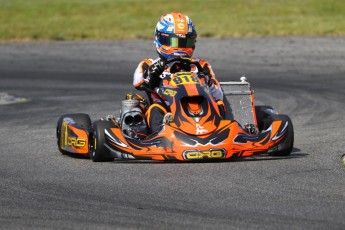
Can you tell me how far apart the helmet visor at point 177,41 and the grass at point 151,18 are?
1436 cm

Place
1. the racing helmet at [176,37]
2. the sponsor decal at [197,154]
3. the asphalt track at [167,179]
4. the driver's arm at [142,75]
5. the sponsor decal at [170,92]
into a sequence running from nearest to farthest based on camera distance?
the asphalt track at [167,179], the sponsor decal at [197,154], the sponsor decal at [170,92], the driver's arm at [142,75], the racing helmet at [176,37]

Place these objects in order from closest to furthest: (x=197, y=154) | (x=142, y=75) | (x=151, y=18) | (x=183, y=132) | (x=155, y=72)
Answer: (x=197, y=154), (x=183, y=132), (x=155, y=72), (x=142, y=75), (x=151, y=18)

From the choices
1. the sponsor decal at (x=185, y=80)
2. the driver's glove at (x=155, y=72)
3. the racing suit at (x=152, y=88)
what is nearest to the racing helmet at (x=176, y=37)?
the racing suit at (x=152, y=88)

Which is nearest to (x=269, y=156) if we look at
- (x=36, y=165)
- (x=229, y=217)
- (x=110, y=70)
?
(x=36, y=165)

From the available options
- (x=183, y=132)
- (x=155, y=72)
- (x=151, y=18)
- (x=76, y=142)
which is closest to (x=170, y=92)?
(x=155, y=72)

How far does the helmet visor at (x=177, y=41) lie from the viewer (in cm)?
1011

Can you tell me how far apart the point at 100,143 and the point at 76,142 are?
698 millimetres

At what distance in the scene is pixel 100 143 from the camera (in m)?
9.02

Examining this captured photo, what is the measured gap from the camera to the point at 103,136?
9055 mm

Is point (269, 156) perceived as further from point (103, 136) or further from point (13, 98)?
point (13, 98)

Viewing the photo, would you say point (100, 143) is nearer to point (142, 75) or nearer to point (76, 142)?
point (76, 142)

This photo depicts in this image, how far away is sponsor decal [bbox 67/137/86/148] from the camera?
9.59m

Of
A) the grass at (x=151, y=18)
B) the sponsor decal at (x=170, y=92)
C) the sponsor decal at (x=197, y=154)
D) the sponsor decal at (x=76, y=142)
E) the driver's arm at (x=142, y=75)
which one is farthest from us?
the grass at (x=151, y=18)

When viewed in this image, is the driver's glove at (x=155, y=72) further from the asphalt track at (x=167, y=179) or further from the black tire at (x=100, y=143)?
the asphalt track at (x=167, y=179)
